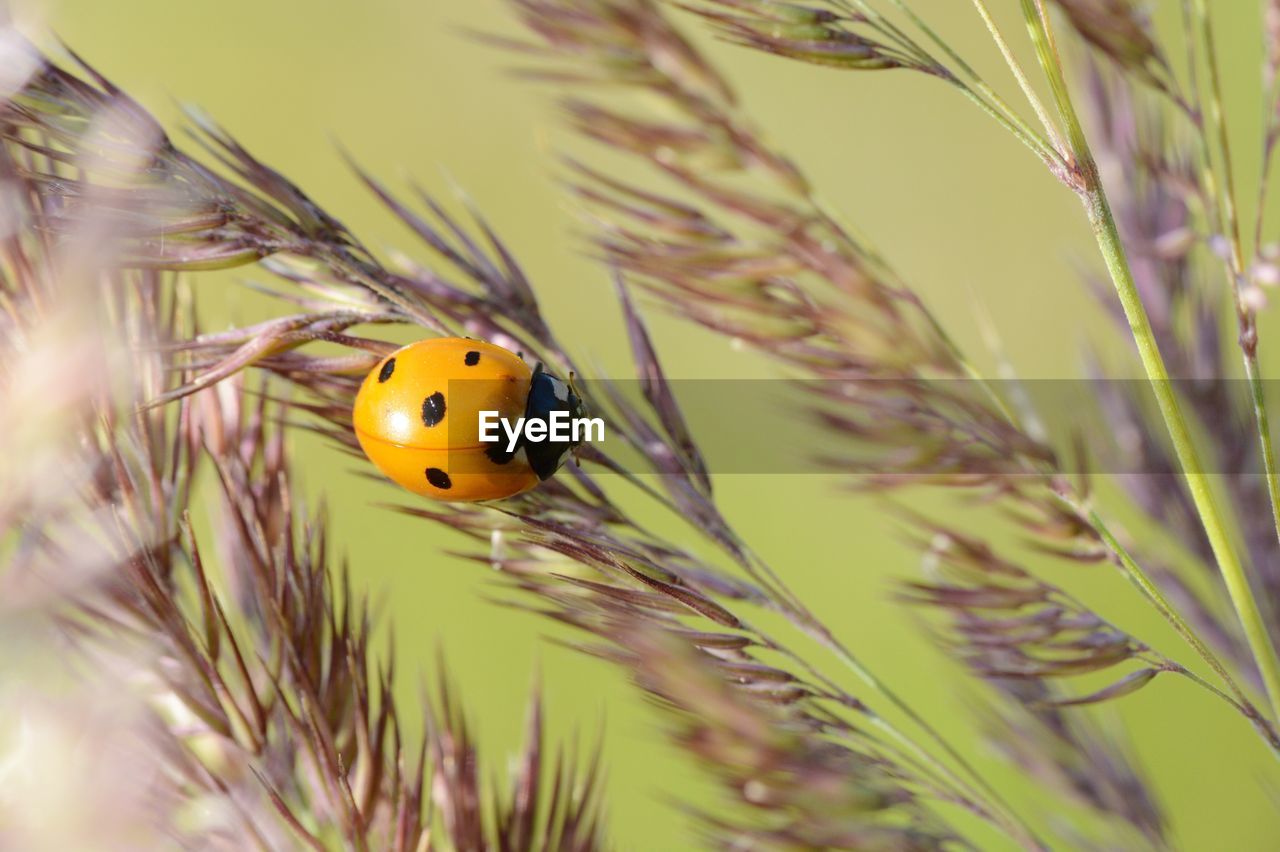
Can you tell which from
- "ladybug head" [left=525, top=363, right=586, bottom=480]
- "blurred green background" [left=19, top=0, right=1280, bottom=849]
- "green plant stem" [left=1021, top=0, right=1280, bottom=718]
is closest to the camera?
"green plant stem" [left=1021, top=0, right=1280, bottom=718]

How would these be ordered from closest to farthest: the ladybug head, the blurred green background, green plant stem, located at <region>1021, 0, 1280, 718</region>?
1. green plant stem, located at <region>1021, 0, 1280, 718</region>
2. the ladybug head
3. the blurred green background

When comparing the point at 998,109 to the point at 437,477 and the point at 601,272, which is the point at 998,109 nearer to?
the point at 437,477

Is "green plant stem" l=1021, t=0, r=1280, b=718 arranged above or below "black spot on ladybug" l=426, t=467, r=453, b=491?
above

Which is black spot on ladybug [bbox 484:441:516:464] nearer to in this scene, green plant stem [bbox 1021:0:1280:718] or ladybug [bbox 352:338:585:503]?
ladybug [bbox 352:338:585:503]

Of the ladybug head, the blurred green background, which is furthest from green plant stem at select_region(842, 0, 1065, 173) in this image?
the blurred green background

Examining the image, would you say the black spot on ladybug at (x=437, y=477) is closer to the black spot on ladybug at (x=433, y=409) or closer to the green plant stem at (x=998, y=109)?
the black spot on ladybug at (x=433, y=409)

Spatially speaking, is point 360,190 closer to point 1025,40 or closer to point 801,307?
point 1025,40
